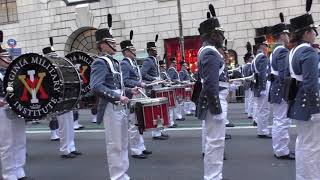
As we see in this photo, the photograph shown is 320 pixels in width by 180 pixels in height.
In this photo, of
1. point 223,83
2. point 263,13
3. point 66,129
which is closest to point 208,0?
point 263,13

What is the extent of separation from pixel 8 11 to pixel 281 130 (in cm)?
2426

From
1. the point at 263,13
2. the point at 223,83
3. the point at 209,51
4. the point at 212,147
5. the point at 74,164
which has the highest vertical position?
the point at 263,13

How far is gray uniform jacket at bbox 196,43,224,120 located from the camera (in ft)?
20.4

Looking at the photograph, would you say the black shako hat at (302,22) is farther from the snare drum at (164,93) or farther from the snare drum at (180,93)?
the snare drum at (180,93)

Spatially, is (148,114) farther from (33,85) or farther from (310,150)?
(310,150)

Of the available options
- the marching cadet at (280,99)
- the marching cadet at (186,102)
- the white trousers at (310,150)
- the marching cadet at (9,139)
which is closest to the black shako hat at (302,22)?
the white trousers at (310,150)

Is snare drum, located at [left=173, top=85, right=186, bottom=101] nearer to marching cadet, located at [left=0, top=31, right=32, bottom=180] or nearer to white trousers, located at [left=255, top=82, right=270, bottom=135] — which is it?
white trousers, located at [left=255, top=82, right=270, bottom=135]

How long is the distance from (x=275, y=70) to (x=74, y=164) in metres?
3.83

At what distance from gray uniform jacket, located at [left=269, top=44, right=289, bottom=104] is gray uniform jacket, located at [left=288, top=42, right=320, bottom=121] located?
2.45 metres

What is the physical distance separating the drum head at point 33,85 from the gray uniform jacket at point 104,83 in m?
0.53

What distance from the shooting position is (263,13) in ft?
73.8

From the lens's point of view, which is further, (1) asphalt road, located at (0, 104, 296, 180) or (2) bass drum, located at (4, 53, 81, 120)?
(1) asphalt road, located at (0, 104, 296, 180)

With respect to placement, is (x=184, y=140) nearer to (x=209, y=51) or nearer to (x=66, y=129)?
(x=66, y=129)

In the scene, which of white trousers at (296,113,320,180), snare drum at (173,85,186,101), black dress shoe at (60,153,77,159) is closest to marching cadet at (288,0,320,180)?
white trousers at (296,113,320,180)
